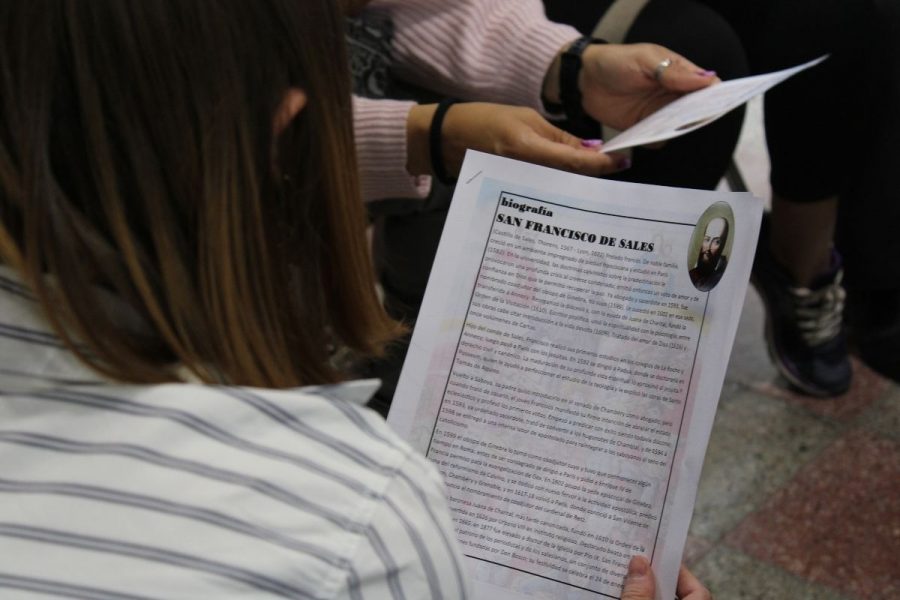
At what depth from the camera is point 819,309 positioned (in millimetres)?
1229

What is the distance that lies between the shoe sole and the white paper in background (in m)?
0.59

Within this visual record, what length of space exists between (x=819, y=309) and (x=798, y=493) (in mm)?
269

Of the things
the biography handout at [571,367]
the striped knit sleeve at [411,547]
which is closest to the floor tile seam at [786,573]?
the biography handout at [571,367]

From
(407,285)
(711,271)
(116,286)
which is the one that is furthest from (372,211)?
(116,286)

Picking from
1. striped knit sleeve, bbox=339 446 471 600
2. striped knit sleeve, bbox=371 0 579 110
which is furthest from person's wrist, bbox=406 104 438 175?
striped knit sleeve, bbox=339 446 471 600

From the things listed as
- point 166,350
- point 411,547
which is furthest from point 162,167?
point 411,547

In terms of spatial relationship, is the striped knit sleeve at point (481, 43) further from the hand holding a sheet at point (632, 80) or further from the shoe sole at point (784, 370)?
the shoe sole at point (784, 370)

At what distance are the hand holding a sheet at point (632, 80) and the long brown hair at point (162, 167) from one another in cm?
42

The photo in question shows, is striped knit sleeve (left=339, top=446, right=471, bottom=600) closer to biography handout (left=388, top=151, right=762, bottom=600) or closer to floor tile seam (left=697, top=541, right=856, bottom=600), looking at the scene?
biography handout (left=388, top=151, right=762, bottom=600)

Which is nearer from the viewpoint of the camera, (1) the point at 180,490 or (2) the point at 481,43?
(1) the point at 180,490

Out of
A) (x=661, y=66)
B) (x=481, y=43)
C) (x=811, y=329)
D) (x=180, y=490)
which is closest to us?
(x=180, y=490)

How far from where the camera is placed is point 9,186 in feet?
1.31

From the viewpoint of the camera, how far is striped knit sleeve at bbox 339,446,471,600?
0.40m

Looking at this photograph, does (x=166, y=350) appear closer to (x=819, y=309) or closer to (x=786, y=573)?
(x=786, y=573)
